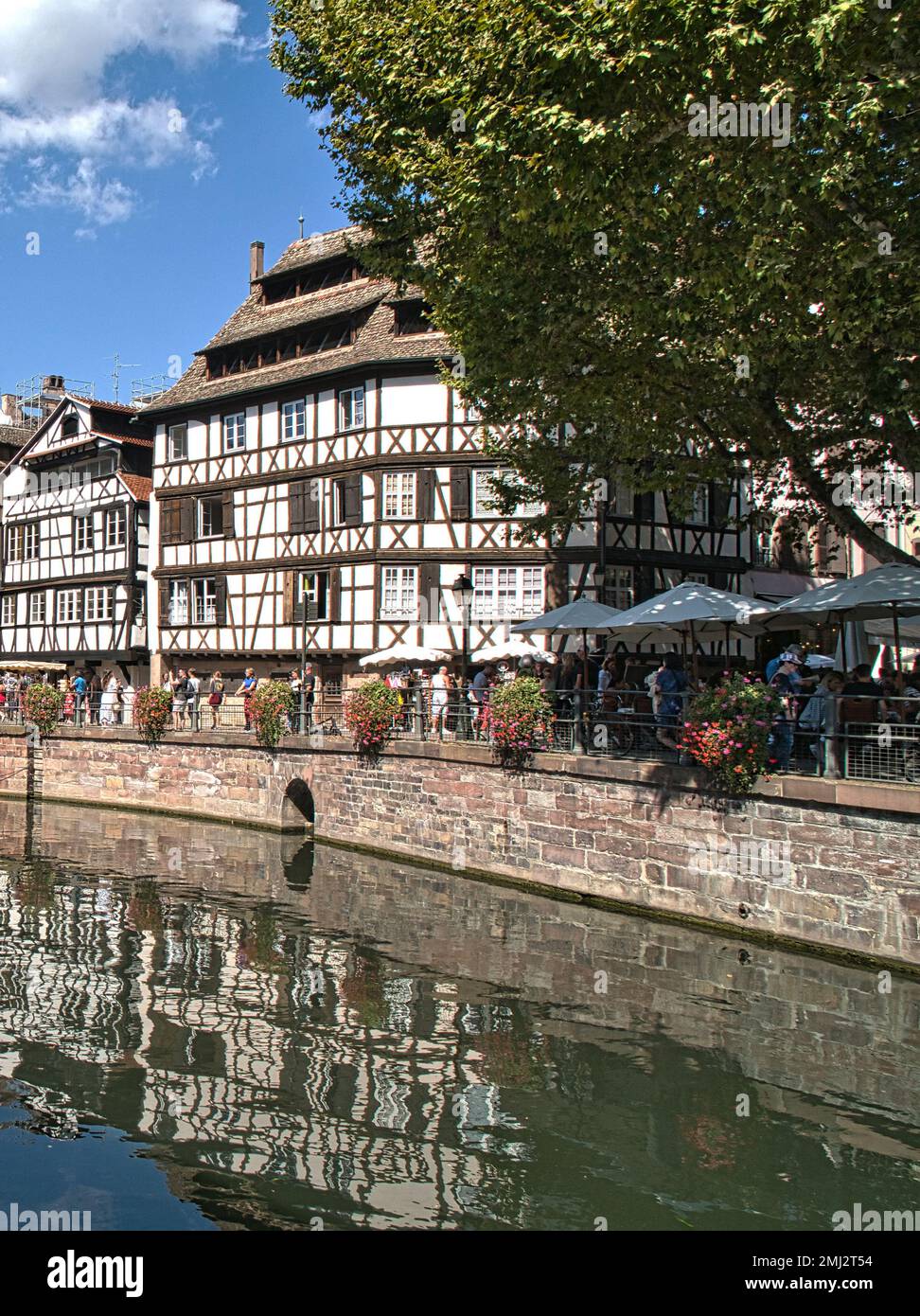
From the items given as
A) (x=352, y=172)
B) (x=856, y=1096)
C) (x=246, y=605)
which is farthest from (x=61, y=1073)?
(x=246, y=605)

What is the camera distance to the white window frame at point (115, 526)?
38500 millimetres

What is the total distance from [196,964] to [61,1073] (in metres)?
4.04

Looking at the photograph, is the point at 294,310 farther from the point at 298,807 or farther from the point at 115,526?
the point at 298,807

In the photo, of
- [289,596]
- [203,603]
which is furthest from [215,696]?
[203,603]

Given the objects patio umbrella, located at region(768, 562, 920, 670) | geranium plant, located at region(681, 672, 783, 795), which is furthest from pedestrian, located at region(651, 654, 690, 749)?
patio umbrella, located at region(768, 562, 920, 670)

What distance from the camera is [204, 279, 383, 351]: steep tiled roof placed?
108 feet

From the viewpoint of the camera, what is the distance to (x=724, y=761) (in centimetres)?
1516

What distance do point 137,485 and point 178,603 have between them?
5258 millimetres

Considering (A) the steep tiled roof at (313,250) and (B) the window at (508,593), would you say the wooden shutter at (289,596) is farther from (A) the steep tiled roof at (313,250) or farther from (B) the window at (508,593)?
(A) the steep tiled roof at (313,250)

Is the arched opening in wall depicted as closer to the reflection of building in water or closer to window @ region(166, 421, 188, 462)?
the reflection of building in water
